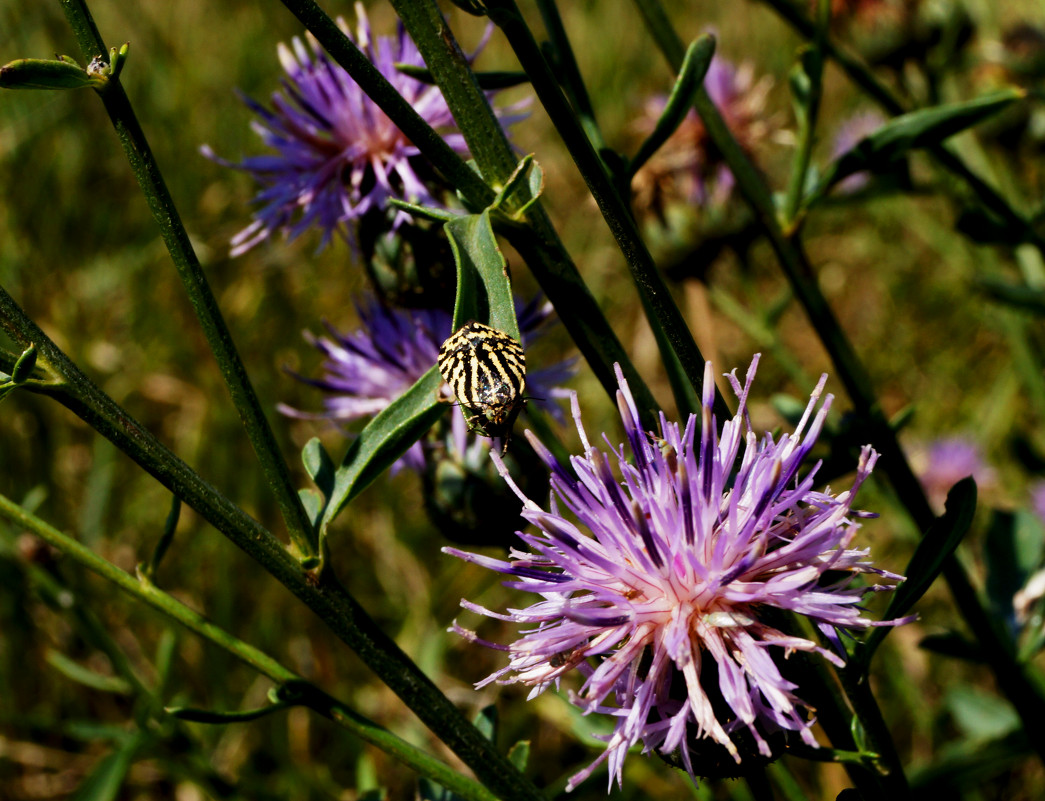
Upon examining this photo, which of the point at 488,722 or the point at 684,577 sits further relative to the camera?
the point at 488,722

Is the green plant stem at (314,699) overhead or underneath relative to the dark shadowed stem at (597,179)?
underneath

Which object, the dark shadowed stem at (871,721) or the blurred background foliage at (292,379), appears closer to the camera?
the dark shadowed stem at (871,721)

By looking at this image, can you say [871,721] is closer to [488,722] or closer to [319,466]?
[488,722]

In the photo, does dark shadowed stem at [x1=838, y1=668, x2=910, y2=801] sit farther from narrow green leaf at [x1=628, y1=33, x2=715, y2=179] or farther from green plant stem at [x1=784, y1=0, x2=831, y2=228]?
green plant stem at [x1=784, y1=0, x2=831, y2=228]

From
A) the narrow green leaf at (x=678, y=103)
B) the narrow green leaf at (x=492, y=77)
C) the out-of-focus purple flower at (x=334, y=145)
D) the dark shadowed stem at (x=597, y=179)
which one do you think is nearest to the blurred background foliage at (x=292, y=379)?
the out-of-focus purple flower at (x=334, y=145)

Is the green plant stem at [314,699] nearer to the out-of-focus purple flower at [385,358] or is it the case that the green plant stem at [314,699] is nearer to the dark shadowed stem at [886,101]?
the out-of-focus purple flower at [385,358]

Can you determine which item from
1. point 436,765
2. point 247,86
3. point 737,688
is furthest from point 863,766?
point 247,86

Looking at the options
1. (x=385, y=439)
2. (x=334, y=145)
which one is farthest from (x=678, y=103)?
(x=334, y=145)
